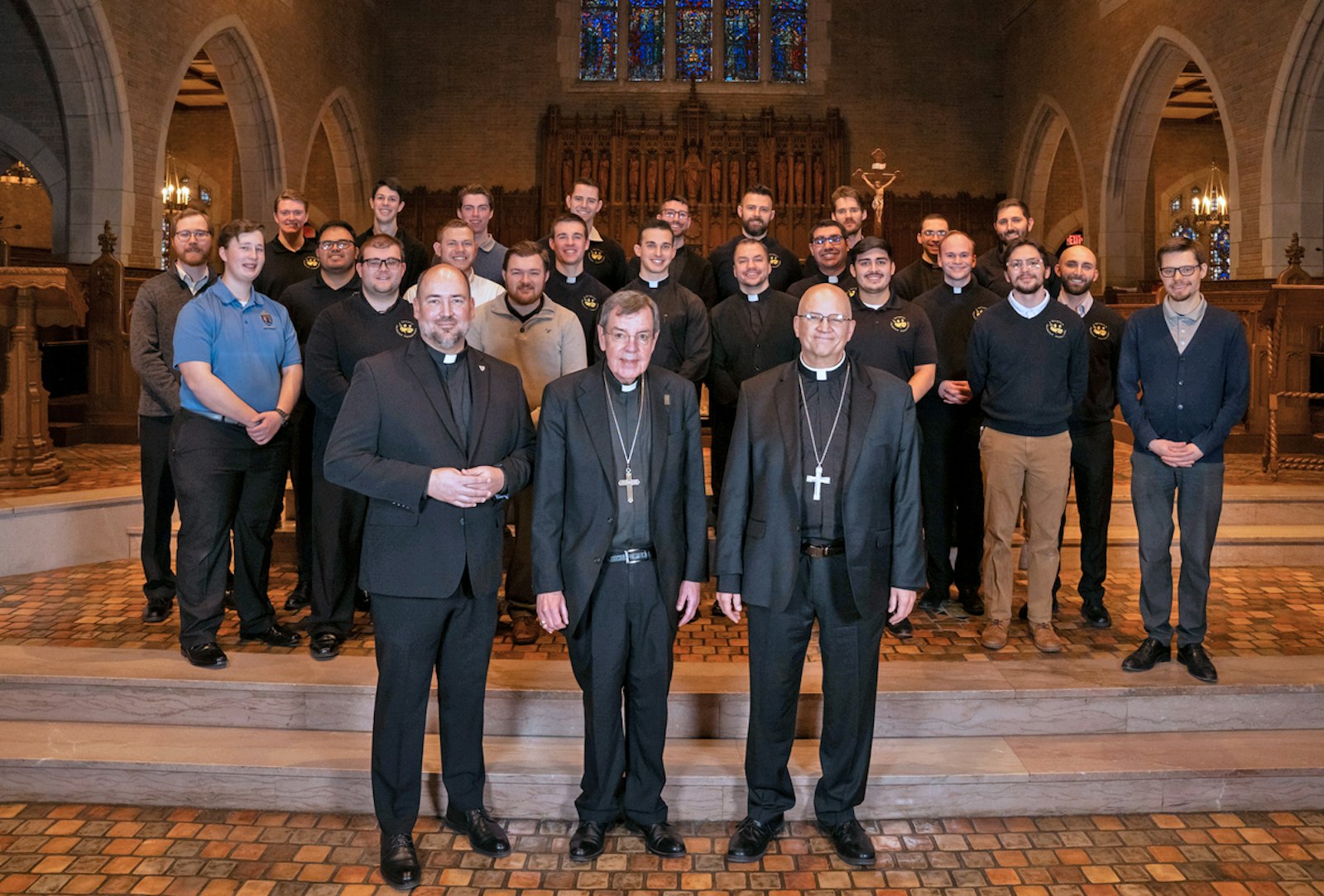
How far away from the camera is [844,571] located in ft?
9.87

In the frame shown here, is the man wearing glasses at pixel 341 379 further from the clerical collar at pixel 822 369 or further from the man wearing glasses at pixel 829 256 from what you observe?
the man wearing glasses at pixel 829 256

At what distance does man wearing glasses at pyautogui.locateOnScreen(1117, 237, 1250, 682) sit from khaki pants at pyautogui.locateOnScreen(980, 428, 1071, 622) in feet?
0.94

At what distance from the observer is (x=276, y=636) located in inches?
161

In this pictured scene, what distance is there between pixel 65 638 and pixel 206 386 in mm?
1297

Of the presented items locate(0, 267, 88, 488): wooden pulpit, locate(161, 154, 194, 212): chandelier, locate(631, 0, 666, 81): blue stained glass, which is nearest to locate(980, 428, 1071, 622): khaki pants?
locate(0, 267, 88, 488): wooden pulpit

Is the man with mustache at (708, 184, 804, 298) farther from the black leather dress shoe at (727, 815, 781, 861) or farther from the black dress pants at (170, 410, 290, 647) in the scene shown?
the black leather dress shoe at (727, 815, 781, 861)

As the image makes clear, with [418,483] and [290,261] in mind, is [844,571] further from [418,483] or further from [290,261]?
[290,261]

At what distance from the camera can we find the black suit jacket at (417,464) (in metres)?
2.85

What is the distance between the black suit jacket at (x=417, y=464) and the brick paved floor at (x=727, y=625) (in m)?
1.25

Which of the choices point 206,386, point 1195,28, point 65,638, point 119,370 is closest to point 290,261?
point 206,386

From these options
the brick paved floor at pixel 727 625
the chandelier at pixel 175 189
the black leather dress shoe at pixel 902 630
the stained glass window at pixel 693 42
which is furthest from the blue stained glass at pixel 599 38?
the black leather dress shoe at pixel 902 630

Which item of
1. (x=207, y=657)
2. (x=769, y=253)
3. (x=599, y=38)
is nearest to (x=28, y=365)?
(x=207, y=657)

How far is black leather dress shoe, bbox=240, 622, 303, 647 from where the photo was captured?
161 inches

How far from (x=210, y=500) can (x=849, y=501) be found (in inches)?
86.7
